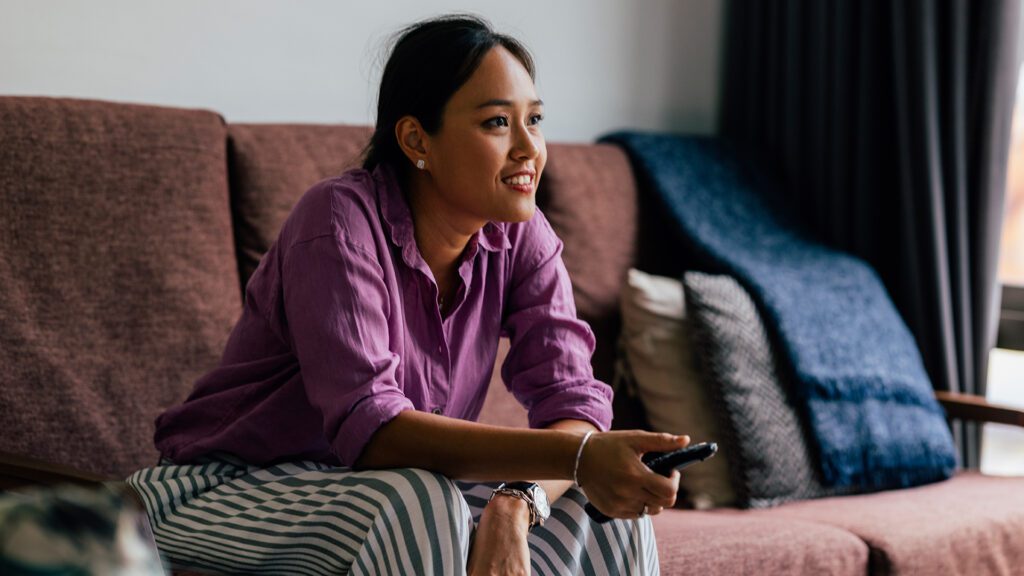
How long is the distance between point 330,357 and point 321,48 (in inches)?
42.0

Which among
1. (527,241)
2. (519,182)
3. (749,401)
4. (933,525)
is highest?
(519,182)

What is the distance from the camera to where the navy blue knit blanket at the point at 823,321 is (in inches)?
89.1

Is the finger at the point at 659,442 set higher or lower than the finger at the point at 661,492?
higher

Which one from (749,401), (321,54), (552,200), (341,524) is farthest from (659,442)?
(321,54)

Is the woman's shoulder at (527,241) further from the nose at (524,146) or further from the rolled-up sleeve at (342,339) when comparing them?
the rolled-up sleeve at (342,339)

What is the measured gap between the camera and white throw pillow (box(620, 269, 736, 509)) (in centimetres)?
221

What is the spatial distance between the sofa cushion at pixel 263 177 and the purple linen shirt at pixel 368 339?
416 millimetres

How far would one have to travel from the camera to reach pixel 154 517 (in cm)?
141

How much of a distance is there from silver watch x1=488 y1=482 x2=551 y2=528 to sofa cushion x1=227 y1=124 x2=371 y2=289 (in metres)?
0.72

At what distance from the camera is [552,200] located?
2338mm

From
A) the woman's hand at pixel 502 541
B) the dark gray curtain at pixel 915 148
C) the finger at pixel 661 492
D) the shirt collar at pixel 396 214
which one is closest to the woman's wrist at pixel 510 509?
the woman's hand at pixel 502 541

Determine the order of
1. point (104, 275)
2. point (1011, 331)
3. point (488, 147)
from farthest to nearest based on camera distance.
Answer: point (1011, 331)
point (104, 275)
point (488, 147)

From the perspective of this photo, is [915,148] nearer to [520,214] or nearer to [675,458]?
[520,214]

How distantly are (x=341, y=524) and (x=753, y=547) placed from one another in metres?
0.76
